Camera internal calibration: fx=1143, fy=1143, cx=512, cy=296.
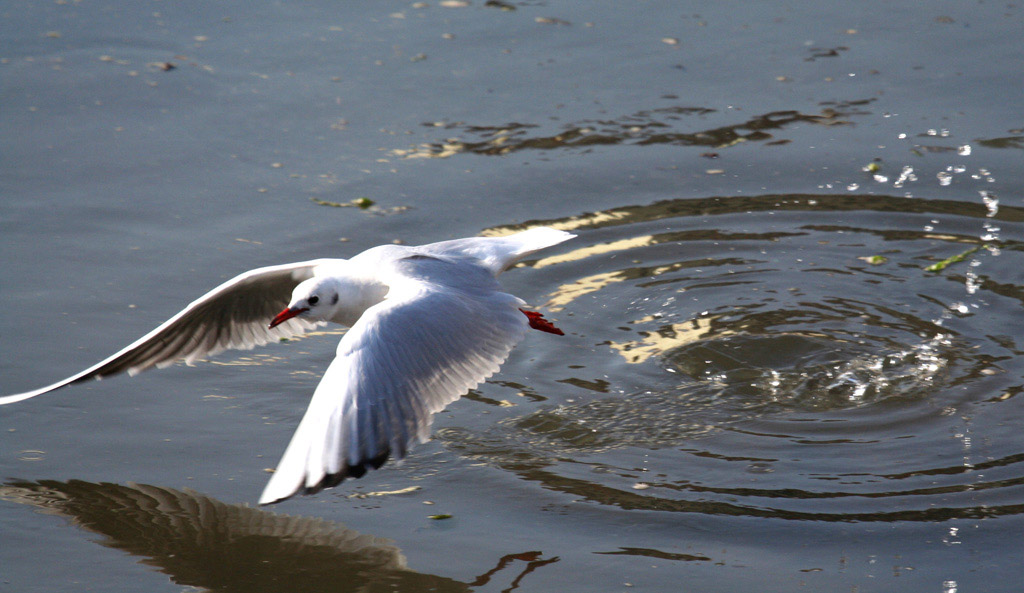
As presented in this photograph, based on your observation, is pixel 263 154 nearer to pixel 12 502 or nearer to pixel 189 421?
pixel 189 421

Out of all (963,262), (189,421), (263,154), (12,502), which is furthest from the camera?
(263,154)

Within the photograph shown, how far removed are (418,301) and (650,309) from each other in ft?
5.14

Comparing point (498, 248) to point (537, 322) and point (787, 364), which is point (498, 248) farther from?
point (787, 364)

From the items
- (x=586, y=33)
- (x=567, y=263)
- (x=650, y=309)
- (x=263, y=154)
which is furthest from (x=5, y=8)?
(x=650, y=309)

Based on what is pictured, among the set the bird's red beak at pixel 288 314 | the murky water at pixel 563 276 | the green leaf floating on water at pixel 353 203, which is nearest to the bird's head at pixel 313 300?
the bird's red beak at pixel 288 314

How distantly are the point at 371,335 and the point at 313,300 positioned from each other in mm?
634

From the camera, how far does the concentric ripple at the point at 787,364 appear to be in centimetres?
383

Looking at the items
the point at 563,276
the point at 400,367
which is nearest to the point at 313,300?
the point at 400,367

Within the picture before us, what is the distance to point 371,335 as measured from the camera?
3650 mm

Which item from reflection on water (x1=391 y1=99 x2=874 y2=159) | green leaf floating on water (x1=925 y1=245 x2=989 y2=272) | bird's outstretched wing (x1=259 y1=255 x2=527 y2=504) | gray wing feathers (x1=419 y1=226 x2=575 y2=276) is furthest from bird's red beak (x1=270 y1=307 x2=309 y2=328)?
green leaf floating on water (x1=925 y1=245 x2=989 y2=272)

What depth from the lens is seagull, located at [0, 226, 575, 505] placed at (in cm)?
331

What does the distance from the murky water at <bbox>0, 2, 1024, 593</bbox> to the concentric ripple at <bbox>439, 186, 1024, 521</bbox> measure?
0.7 inches

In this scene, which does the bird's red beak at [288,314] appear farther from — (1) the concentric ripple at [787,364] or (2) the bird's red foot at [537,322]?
(2) the bird's red foot at [537,322]

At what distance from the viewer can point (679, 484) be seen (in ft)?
12.6
